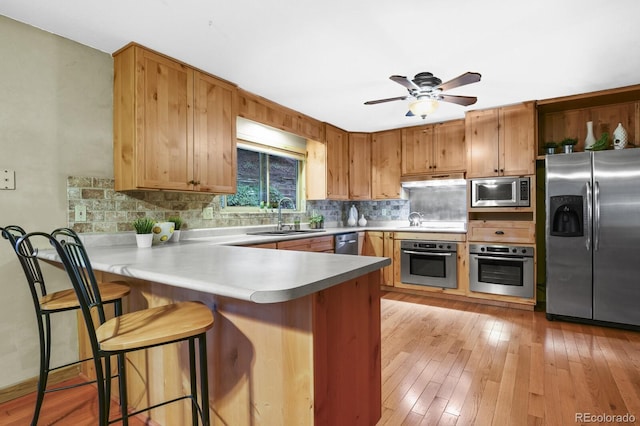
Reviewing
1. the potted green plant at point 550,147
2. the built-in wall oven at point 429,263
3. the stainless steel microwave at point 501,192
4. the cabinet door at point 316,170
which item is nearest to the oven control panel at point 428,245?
the built-in wall oven at point 429,263

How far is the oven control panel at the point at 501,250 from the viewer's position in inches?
141

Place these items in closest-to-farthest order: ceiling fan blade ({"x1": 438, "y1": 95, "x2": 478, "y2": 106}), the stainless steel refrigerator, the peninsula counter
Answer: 1. the peninsula counter
2. ceiling fan blade ({"x1": 438, "y1": 95, "x2": 478, "y2": 106})
3. the stainless steel refrigerator

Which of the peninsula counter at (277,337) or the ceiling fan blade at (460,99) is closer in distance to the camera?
the peninsula counter at (277,337)

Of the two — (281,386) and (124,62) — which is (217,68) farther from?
(281,386)

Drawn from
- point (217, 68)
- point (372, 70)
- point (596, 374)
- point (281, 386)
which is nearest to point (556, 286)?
point (596, 374)

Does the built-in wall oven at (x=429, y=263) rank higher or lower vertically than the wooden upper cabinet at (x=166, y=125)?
lower

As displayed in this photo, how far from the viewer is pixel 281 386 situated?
124 cm

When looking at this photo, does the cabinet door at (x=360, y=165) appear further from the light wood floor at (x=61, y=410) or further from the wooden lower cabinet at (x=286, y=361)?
the light wood floor at (x=61, y=410)

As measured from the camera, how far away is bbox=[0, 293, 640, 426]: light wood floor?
1793 mm

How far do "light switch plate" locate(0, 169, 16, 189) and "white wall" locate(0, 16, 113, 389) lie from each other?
2 cm

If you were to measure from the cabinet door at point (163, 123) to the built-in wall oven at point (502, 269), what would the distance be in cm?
320

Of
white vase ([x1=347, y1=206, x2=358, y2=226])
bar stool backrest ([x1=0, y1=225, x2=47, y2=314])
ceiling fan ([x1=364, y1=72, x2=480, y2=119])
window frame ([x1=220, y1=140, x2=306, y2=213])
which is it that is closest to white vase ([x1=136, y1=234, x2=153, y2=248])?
bar stool backrest ([x1=0, y1=225, x2=47, y2=314])

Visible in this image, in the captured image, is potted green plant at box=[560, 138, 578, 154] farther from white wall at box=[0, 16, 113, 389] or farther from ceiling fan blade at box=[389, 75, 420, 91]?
white wall at box=[0, 16, 113, 389]

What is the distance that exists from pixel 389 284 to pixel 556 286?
6.05 feet
